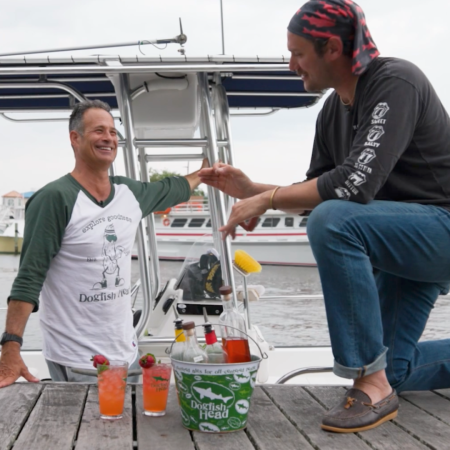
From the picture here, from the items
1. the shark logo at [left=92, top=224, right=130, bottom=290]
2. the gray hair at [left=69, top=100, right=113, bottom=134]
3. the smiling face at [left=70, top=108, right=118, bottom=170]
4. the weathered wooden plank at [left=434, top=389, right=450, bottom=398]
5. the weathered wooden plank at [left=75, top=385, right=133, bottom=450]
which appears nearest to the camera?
the weathered wooden plank at [left=75, top=385, right=133, bottom=450]

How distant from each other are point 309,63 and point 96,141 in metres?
1.28

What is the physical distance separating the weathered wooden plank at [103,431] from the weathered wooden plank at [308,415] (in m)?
0.45

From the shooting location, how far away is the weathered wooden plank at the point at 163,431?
5.61 feet

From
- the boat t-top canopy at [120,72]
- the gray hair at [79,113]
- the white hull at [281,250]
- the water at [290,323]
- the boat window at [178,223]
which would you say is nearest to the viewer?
the gray hair at [79,113]

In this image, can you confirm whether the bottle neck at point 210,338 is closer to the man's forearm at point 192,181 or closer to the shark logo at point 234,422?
the shark logo at point 234,422

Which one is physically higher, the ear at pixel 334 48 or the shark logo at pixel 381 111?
the ear at pixel 334 48

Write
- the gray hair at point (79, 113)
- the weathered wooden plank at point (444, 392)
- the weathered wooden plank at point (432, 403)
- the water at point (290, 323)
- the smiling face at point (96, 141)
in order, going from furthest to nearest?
the water at point (290, 323), the gray hair at point (79, 113), the smiling face at point (96, 141), the weathered wooden plank at point (444, 392), the weathered wooden plank at point (432, 403)

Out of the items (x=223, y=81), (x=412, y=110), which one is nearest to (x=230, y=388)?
(x=412, y=110)

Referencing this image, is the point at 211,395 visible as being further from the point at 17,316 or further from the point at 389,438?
the point at 17,316

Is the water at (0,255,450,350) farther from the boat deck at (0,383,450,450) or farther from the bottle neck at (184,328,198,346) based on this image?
the bottle neck at (184,328,198,346)

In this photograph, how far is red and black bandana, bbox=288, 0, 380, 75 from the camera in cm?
204

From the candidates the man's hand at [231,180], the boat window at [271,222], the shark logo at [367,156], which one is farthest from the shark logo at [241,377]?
the boat window at [271,222]

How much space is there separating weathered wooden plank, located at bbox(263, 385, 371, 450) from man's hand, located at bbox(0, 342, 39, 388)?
31.7 inches

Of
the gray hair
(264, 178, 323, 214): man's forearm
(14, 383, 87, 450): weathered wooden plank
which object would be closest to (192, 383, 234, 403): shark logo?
(14, 383, 87, 450): weathered wooden plank
